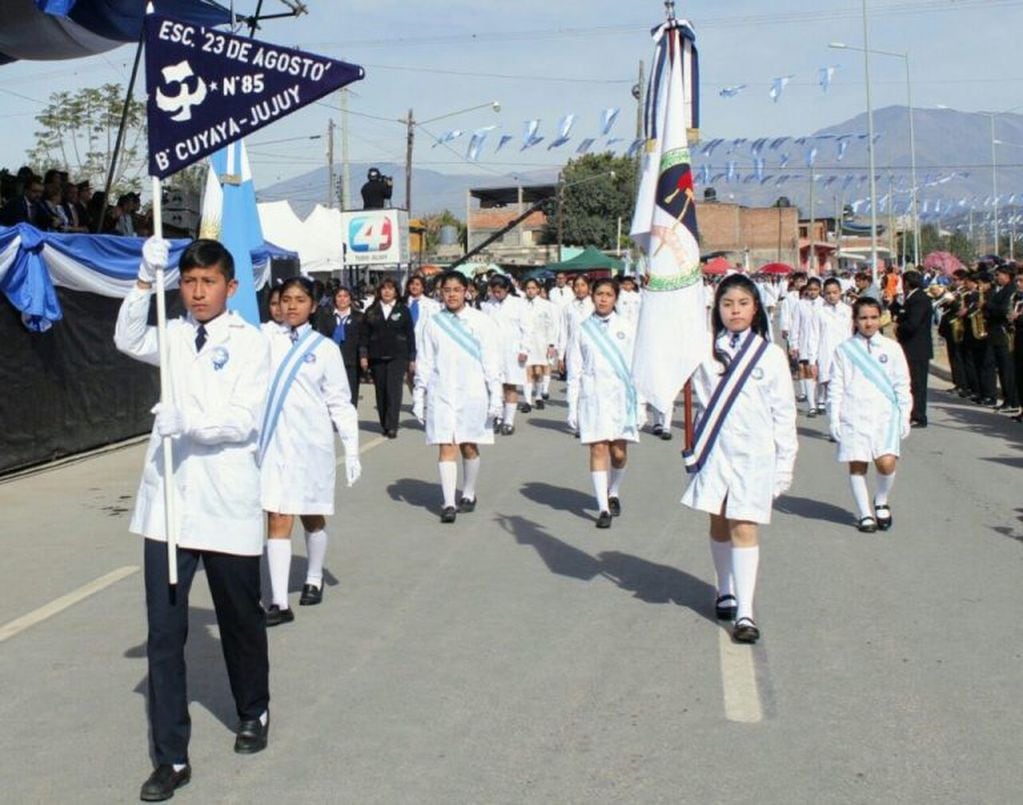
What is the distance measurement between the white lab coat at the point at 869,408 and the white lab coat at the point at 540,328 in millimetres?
8757

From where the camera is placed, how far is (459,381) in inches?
398

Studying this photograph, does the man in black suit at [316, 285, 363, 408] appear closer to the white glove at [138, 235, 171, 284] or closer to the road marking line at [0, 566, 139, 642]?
the road marking line at [0, 566, 139, 642]

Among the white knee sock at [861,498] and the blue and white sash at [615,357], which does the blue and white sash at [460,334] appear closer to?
the blue and white sash at [615,357]

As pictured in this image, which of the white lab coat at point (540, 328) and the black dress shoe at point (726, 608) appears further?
the white lab coat at point (540, 328)

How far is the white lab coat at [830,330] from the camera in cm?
1705

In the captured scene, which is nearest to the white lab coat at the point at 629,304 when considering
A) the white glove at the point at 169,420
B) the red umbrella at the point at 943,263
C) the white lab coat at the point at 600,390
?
the white lab coat at the point at 600,390

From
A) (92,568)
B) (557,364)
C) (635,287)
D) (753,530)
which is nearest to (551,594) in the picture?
(753,530)

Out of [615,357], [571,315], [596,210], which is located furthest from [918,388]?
[596,210]

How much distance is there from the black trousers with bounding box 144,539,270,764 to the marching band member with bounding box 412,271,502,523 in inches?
203

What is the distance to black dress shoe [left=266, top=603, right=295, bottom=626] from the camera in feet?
22.1

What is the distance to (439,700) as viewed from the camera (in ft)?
17.7

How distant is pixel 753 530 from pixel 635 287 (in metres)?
14.0

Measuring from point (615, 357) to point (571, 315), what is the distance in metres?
9.28

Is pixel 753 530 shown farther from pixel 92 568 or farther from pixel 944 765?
pixel 92 568
